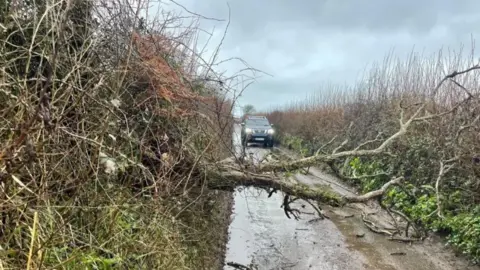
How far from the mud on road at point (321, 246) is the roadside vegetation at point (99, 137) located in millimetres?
1569

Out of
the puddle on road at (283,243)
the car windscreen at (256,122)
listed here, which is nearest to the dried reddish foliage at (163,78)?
the puddle on road at (283,243)

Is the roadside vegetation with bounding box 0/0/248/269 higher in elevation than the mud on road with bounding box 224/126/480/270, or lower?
higher

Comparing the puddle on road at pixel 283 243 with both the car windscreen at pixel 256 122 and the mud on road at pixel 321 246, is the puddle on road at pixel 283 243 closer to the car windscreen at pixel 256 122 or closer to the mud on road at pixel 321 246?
the mud on road at pixel 321 246

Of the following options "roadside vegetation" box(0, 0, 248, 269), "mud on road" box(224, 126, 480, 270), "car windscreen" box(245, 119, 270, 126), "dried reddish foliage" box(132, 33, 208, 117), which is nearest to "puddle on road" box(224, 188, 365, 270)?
"mud on road" box(224, 126, 480, 270)

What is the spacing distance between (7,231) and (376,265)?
20.3 feet

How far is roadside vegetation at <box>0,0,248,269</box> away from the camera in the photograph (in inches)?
108

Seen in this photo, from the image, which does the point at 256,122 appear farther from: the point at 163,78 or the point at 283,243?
the point at 163,78

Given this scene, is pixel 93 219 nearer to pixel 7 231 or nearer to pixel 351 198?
pixel 7 231

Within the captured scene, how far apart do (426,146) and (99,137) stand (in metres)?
9.79

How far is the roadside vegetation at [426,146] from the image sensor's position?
8375 millimetres

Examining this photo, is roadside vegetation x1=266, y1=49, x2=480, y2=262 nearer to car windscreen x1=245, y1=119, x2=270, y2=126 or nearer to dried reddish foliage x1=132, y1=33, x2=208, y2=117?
dried reddish foliage x1=132, y1=33, x2=208, y2=117

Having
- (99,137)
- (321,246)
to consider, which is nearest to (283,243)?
(321,246)

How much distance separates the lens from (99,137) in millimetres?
3748

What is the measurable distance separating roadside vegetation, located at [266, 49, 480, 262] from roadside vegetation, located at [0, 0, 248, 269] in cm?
265
